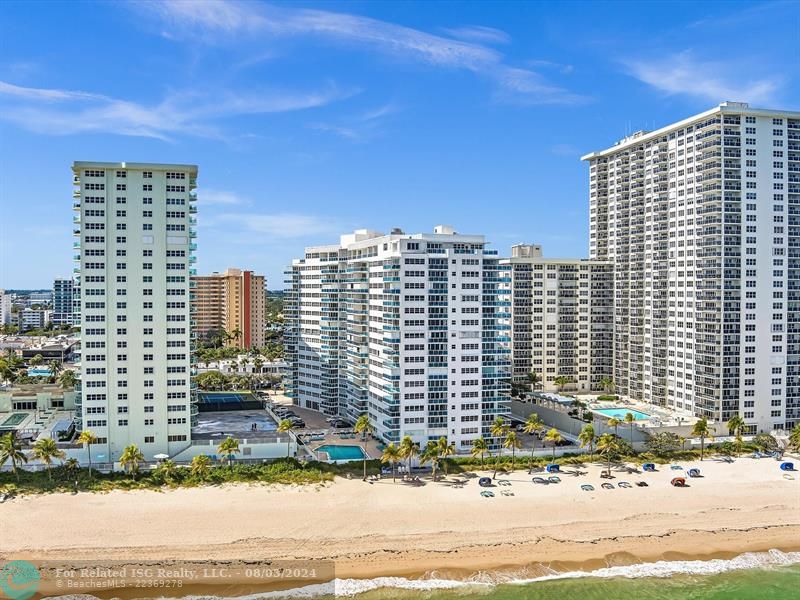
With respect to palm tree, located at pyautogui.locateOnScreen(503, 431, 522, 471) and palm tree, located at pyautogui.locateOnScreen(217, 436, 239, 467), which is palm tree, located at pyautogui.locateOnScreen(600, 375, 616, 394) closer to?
palm tree, located at pyautogui.locateOnScreen(503, 431, 522, 471)

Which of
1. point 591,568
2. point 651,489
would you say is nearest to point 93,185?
point 591,568

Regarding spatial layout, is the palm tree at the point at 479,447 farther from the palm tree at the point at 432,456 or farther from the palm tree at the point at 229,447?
the palm tree at the point at 229,447

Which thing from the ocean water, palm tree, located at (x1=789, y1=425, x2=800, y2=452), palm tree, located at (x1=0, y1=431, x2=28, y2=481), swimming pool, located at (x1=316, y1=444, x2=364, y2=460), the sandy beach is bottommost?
the ocean water

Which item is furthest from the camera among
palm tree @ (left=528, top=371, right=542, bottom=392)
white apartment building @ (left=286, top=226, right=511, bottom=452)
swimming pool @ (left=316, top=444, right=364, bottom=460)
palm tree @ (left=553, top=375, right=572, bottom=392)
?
palm tree @ (left=553, top=375, right=572, bottom=392)

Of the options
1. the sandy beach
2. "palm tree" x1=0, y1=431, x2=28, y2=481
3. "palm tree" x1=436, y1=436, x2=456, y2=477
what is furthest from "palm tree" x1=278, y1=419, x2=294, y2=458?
"palm tree" x1=0, y1=431, x2=28, y2=481

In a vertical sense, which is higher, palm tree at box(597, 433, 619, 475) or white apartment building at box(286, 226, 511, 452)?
white apartment building at box(286, 226, 511, 452)

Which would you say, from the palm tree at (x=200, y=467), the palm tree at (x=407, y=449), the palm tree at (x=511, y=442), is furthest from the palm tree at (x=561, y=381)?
the palm tree at (x=200, y=467)
